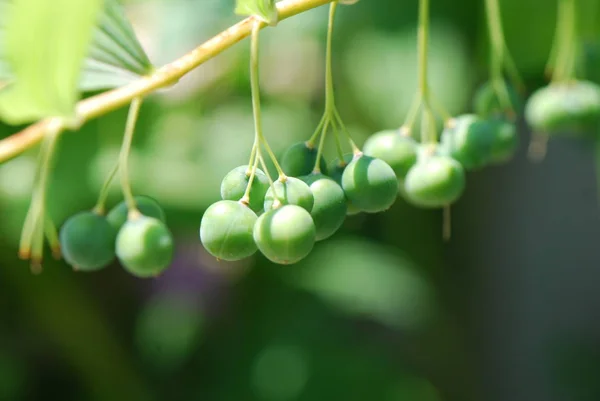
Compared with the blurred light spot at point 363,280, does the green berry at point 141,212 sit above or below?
above

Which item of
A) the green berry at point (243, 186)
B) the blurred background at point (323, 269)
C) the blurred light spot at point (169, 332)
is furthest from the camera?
the blurred light spot at point (169, 332)

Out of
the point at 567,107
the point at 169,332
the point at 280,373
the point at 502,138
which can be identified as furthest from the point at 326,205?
the point at 169,332

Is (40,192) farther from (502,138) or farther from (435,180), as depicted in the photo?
(502,138)

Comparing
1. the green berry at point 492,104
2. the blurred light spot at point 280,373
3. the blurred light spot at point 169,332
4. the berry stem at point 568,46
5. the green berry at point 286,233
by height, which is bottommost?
the blurred light spot at point 280,373

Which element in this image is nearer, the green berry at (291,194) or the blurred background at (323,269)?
the green berry at (291,194)

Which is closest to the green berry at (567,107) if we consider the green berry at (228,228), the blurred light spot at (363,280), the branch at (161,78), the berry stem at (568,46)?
the berry stem at (568,46)

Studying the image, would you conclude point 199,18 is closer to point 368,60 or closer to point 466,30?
point 368,60

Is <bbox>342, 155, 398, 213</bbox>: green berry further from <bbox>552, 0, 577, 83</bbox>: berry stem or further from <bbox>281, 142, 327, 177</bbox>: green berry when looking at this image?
<bbox>552, 0, 577, 83</bbox>: berry stem

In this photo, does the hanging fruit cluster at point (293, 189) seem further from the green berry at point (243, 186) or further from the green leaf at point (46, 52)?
the green leaf at point (46, 52)
